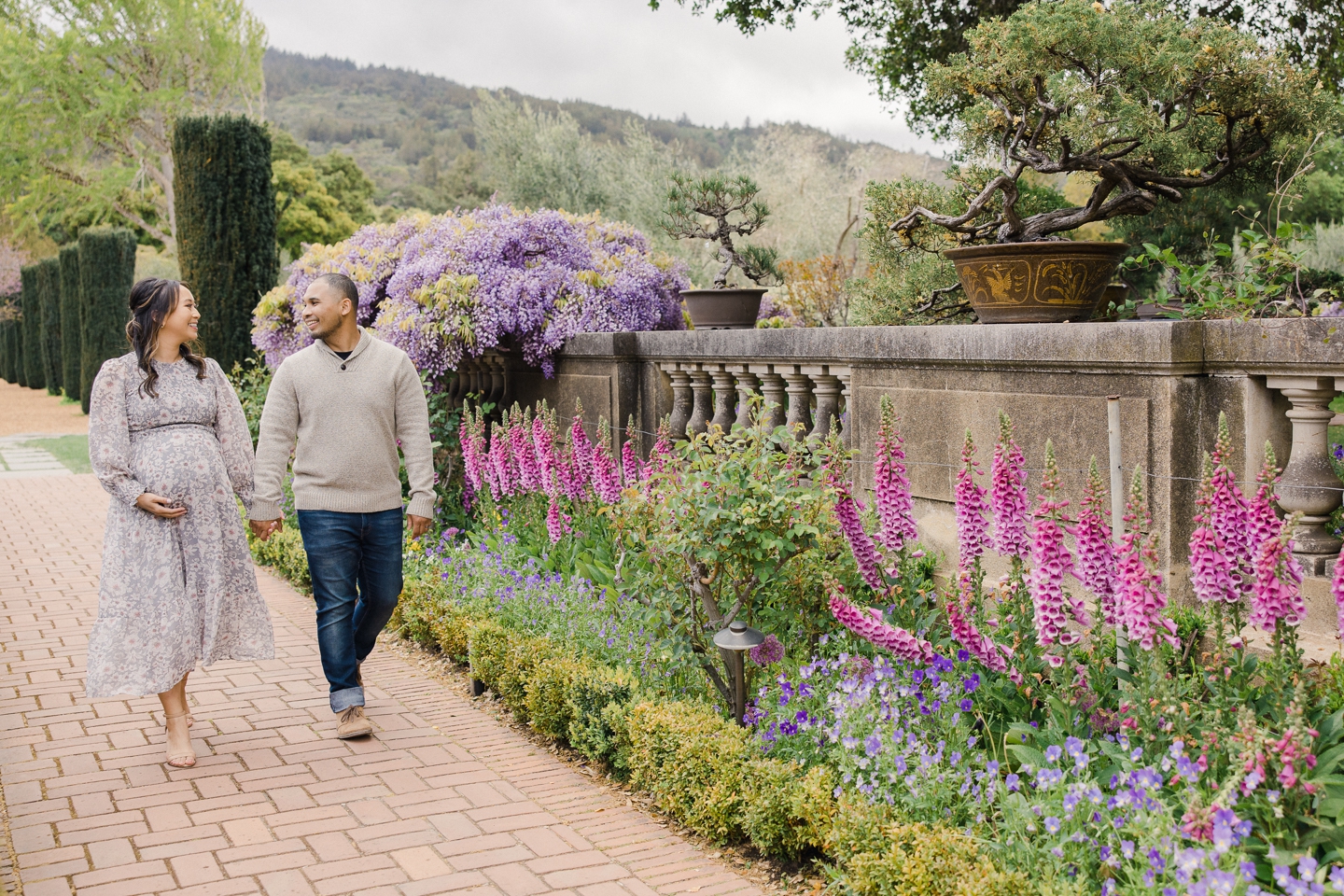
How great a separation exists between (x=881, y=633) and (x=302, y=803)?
6.75 feet

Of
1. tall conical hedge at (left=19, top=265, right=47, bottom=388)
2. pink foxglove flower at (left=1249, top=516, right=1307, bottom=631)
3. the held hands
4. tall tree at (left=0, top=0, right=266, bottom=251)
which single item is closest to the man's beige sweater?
the held hands

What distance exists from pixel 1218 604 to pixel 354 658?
319 cm

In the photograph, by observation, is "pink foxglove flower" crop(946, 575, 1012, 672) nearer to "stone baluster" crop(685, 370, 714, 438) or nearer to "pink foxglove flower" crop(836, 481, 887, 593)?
"pink foxglove flower" crop(836, 481, 887, 593)

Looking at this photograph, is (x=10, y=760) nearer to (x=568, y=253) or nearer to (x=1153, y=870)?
(x=1153, y=870)

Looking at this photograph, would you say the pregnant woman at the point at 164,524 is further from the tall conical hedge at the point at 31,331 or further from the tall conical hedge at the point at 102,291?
the tall conical hedge at the point at 31,331

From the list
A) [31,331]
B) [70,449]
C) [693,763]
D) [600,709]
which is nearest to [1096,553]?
[693,763]

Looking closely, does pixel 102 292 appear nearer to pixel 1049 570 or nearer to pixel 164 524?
pixel 164 524

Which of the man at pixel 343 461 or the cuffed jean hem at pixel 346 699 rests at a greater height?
the man at pixel 343 461

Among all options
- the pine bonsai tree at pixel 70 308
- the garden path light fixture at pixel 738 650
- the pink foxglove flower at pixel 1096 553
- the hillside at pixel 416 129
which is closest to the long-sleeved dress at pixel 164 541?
the garden path light fixture at pixel 738 650

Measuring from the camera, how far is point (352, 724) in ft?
14.4

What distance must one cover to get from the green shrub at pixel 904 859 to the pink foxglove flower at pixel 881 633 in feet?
1.93

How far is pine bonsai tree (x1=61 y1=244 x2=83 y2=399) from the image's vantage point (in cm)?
2677

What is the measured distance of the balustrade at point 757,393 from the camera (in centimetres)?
→ 536

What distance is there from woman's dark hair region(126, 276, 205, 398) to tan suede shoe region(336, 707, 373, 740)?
1.45 meters
